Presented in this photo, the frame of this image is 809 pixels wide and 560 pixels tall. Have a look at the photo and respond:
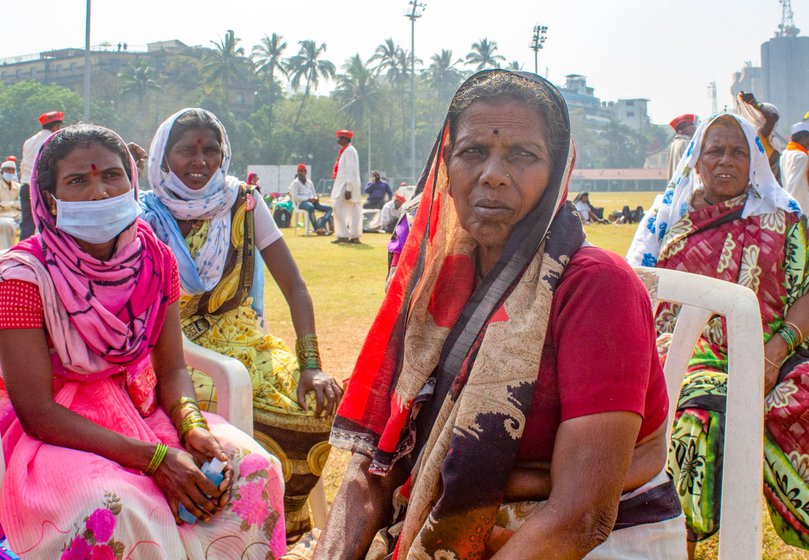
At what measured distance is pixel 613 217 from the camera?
26469mm

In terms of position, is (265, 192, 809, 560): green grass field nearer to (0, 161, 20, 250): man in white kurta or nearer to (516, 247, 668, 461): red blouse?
(516, 247, 668, 461): red blouse

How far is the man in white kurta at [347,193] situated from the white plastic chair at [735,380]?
13.0m

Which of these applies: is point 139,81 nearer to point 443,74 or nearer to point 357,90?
point 357,90

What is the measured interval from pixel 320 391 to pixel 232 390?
419 millimetres

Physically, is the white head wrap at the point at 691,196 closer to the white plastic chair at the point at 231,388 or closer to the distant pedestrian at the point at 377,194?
the white plastic chair at the point at 231,388

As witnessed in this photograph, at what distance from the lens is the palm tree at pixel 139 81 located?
201ft

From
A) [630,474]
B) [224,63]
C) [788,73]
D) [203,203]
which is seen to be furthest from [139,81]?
[788,73]

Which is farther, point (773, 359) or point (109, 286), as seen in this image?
point (773, 359)

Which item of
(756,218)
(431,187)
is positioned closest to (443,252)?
(431,187)

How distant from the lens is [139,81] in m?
61.0

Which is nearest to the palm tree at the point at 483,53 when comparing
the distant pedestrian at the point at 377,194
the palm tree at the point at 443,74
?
the palm tree at the point at 443,74

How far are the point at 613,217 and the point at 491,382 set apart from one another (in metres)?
26.1


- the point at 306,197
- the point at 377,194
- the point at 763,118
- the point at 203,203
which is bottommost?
the point at 203,203

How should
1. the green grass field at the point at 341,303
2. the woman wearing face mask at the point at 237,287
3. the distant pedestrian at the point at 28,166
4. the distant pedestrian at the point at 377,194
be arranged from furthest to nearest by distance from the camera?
the distant pedestrian at the point at 377,194
the distant pedestrian at the point at 28,166
the green grass field at the point at 341,303
the woman wearing face mask at the point at 237,287
